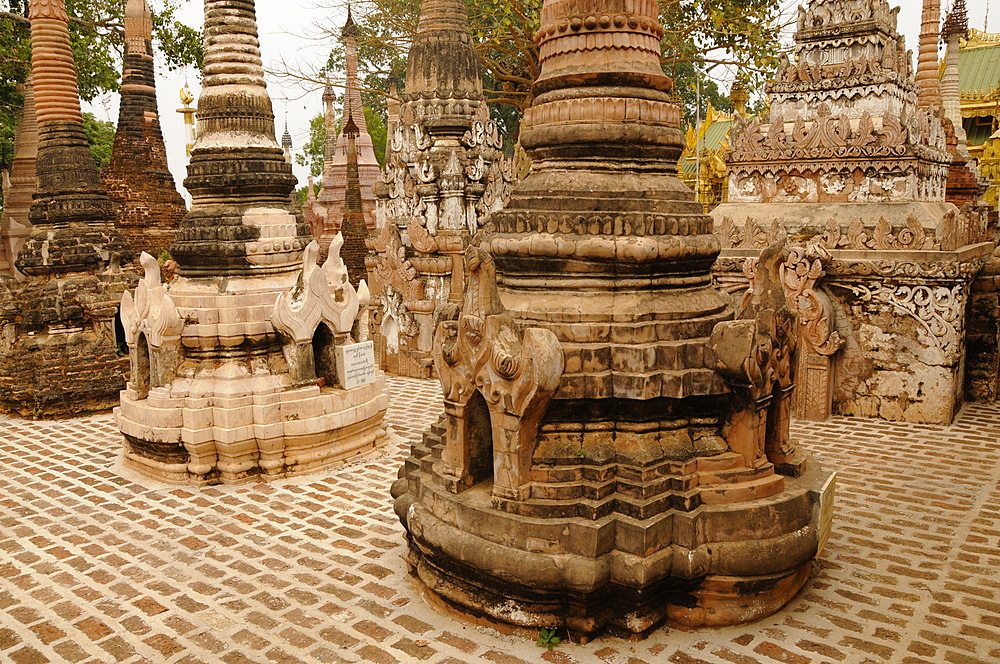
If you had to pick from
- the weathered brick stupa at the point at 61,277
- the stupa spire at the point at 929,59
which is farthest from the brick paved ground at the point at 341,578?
the stupa spire at the point at 929,59

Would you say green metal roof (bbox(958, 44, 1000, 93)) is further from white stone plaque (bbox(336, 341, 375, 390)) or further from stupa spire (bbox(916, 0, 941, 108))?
white stone plaque (bbox(336, 341, 375, 390))

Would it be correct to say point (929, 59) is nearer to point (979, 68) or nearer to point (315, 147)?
point (979, 68)

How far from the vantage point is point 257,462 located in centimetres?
709

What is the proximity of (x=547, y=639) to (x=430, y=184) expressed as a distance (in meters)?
8.62

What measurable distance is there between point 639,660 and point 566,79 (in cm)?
336

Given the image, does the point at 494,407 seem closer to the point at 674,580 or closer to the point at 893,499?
the point at 674,580

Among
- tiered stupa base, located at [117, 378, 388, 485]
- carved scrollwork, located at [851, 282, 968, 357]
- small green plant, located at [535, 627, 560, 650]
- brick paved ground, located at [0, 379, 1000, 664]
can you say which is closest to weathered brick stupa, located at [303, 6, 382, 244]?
tiered stupa base, located at [117, 378, 388, 485]

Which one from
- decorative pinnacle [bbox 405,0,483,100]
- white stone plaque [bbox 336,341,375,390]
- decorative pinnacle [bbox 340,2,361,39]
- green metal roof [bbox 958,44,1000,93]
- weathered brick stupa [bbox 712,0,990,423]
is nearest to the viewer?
white stone plaque [bbox 336,341,375,390]

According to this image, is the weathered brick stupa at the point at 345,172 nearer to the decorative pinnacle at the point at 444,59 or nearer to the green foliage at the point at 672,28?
the green foliage at the point at 672,28

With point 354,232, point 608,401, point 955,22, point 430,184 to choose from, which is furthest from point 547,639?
point 955,22

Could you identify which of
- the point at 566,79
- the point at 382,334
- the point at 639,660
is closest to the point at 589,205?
the point at 566,79

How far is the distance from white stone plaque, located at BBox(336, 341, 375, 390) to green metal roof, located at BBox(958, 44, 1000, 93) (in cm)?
2710

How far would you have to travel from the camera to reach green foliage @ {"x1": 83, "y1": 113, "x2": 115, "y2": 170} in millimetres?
31484

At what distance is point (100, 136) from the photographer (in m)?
34.1
